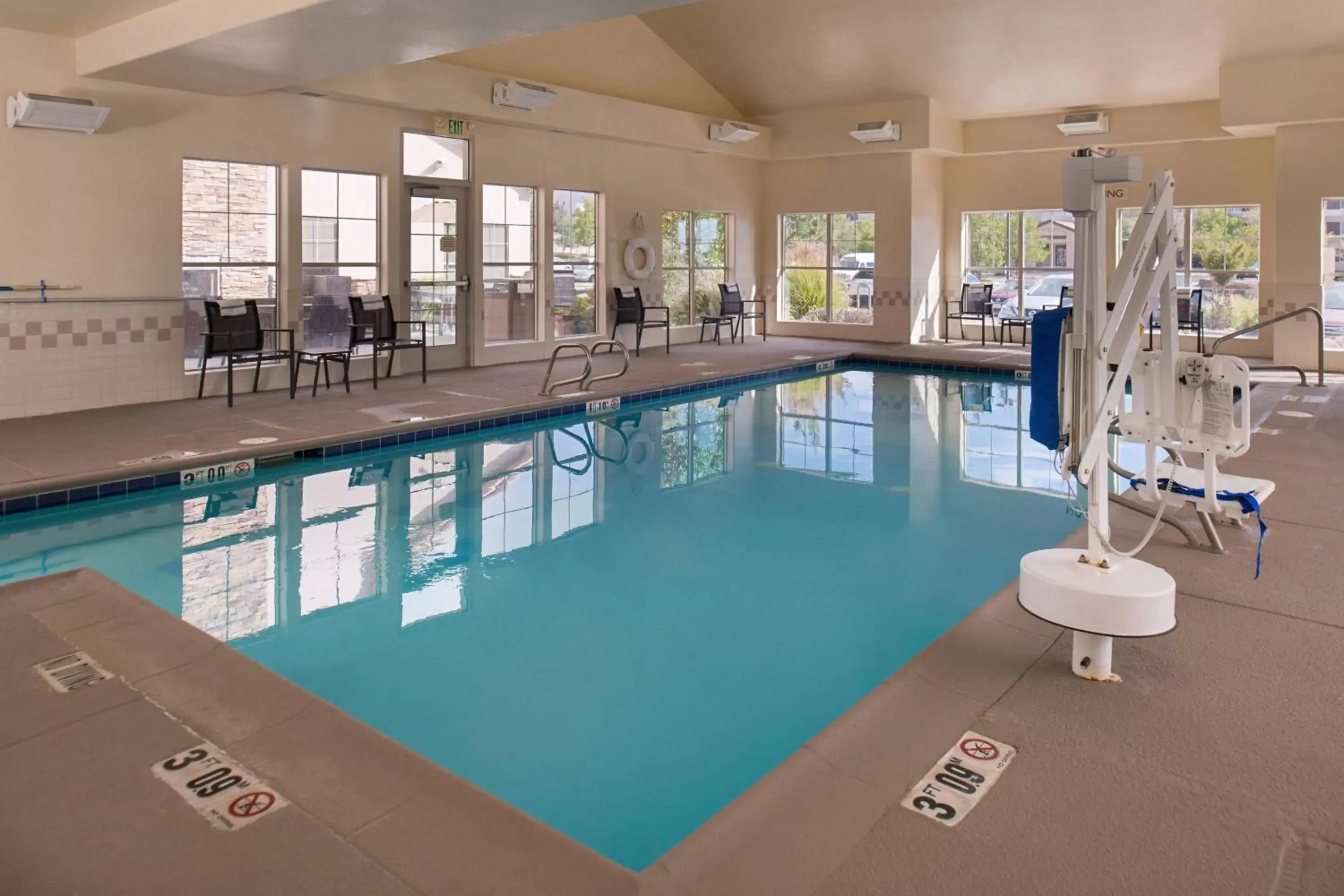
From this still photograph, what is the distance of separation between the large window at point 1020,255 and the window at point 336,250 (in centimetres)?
719

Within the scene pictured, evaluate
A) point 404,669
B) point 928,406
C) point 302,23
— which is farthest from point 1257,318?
point 404,669

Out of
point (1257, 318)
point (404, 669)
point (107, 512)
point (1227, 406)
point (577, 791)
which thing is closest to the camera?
point (577, 791)

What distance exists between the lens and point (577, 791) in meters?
2.43

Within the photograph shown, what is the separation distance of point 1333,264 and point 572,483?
7.80m

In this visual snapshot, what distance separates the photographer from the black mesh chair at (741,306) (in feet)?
38.7

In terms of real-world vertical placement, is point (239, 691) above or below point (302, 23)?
below

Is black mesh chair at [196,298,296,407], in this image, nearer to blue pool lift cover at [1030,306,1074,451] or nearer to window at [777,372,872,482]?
window at [777,372,872,482]

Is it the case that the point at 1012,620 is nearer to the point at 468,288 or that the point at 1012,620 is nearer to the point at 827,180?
the point at 468,288

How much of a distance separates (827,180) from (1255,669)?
10.2 m

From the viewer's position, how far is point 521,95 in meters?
8.52

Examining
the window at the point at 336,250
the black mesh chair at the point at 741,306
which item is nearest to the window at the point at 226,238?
the window at the point at 336,250

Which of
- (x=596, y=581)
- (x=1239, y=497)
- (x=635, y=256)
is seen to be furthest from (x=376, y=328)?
(x=1239, y=497)

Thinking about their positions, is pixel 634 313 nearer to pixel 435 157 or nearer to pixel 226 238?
pixel 435 157

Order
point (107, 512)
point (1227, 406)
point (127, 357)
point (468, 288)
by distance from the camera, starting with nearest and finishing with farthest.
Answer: point (1227, 406), point (107, 512), point (127, 357), point (468, 288)
